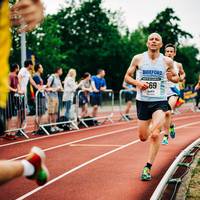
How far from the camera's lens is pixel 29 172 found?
10.9ft

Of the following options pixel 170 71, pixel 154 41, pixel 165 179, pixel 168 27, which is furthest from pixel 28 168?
pixel 168 27

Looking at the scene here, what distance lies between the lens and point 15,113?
1173cm

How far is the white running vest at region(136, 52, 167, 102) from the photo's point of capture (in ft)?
22.0

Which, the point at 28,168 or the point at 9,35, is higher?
the point at 9,35

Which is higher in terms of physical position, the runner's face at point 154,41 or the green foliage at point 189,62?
the green foliage at point 189,62

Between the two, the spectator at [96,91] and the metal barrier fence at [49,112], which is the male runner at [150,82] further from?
the spectator at [96,91]

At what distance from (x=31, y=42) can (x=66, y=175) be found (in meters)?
43.0

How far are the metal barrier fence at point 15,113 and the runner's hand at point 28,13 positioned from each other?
27.4 ft

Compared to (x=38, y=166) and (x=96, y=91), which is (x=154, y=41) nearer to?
(x=38, y=166)

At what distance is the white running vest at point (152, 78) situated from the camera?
263 inches

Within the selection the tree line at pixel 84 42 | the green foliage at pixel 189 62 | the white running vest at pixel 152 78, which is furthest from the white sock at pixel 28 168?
the green foliage at pixel 189 62

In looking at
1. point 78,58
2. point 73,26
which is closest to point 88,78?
point 78,58

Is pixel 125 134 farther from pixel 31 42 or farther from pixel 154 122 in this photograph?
pixel 31 42

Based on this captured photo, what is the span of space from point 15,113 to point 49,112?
1.40m
